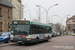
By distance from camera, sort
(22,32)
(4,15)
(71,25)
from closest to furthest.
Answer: (22,32)
(4,15)
(71,25)

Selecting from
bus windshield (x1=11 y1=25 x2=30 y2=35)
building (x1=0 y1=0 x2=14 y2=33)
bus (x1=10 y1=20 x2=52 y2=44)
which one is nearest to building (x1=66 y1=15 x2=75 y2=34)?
building (x1=0 y1=0 x2=14 y2=33)

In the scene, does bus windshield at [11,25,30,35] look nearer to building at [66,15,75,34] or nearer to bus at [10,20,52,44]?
bus at [10,20,52,44]

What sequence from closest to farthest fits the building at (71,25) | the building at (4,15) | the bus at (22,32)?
the bus at (22,32), the building at (4,15), the building at (71,25)

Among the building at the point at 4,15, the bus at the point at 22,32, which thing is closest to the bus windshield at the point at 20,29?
the bus at the point at 22,32

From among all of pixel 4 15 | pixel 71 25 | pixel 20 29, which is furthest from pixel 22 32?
pixel 71 25

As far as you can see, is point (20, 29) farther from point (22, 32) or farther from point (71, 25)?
point (71, 25)

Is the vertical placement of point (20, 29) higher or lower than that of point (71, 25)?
lower

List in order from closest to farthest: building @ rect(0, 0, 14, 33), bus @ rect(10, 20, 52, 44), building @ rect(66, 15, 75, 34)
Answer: bus @ rect(10, 20, 52, 44)
building @ rect(0, 0, 14, 33)
building @ rect(66, 15, 75, 34)

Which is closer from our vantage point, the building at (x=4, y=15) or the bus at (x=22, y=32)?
the bus at (x=22, y=32)

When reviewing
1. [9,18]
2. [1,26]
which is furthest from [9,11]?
[1,26]

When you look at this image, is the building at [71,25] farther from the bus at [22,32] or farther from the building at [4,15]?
the bus at [22,32]

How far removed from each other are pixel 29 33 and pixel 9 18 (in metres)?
20.0

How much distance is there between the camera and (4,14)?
107ft

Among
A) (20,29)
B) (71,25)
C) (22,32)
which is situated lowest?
(22,32)
